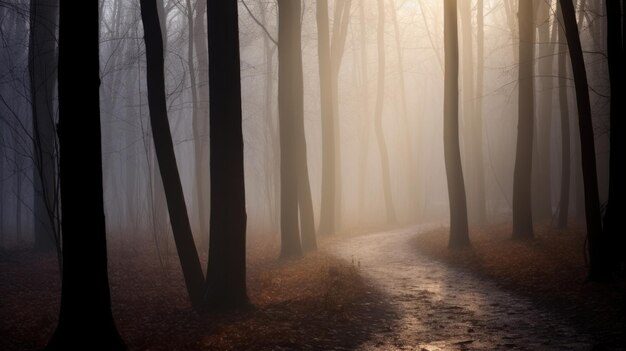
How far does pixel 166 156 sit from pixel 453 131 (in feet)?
34.8

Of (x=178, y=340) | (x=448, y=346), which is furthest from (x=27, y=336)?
(x=448, y=346)

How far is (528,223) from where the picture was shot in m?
16.4

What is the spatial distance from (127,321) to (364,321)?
472 centimetres

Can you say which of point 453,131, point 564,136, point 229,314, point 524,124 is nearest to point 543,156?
point 564,136

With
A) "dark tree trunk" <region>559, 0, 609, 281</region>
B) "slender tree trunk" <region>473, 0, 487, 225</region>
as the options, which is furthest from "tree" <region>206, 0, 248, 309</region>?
"slender tree trunk" <region>473, 0, 487, 225</region>

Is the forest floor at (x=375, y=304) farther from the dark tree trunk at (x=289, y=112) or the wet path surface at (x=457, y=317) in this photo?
the dark tree trunk at (x=289, y=112)

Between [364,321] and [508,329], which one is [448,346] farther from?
[364,321]

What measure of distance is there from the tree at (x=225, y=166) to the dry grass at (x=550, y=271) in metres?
6.04

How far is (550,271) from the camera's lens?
11172 mm

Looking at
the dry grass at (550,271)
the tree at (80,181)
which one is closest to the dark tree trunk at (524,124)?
the dry grass at (550,271)

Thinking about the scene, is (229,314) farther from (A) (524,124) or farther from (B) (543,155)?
(B) (543,155)

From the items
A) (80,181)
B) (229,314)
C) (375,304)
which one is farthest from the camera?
(375,304)

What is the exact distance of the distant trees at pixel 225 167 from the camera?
9609 mm

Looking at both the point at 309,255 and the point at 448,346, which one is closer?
the point at 448,346
